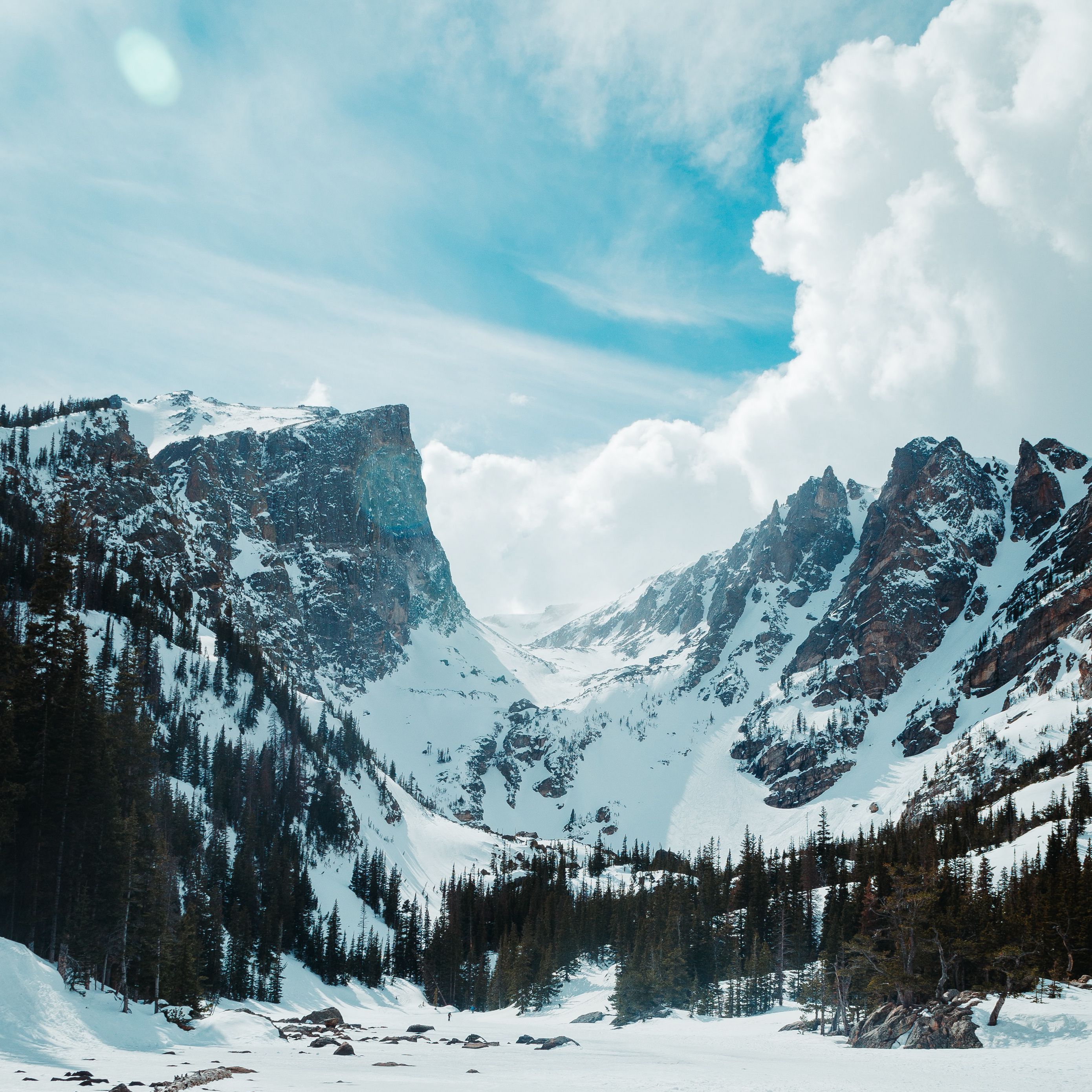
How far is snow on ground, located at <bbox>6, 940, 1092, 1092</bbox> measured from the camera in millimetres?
25859

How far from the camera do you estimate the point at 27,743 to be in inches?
1796

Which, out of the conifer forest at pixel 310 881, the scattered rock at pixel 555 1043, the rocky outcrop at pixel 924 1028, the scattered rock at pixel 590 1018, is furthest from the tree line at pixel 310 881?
the scattered rock at pixel 555 1043

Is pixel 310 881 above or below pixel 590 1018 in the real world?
above

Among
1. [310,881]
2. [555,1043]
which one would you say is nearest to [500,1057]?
[555,1043]

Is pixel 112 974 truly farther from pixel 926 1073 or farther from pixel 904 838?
pixel 904 838

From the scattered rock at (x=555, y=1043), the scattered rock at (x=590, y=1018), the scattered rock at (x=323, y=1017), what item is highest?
the scattered rock at (x=555, y=1043)

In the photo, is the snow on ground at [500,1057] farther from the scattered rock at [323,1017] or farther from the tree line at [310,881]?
the scattered rock at [323,1017]

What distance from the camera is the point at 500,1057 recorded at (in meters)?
43.2

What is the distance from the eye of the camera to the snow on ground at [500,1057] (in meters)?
25.9

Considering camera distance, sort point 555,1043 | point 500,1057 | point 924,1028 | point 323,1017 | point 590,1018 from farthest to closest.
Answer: point 590,1018, point 323,1017, point 555,1043, point 500,1057, point 924,1028

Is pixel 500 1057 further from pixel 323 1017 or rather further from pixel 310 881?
pixel 310 881

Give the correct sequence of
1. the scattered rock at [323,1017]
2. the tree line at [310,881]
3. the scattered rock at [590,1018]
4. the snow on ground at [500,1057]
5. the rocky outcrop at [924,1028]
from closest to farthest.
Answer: the snow on ground at [500,1057], the rocky outcrop at [924,1028], the tree line at [310,881], the scattered rock at [323,1017], the scattered rock at [590,1018]

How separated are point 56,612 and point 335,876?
10972 cm

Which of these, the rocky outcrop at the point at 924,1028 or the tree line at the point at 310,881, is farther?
the tree line at the point at 310,881
